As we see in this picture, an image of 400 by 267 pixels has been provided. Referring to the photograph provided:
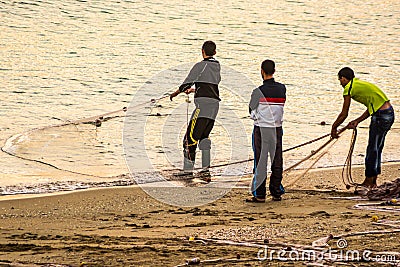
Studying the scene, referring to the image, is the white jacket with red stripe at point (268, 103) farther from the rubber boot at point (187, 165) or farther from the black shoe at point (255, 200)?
the rubber boot at point (187, 165)

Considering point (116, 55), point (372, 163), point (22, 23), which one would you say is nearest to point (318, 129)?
point (372, 163)

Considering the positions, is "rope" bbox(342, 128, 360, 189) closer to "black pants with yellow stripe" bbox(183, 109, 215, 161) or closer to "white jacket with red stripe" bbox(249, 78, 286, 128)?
"white jacket with red stripe" bbox(249, 78, 286, 128)

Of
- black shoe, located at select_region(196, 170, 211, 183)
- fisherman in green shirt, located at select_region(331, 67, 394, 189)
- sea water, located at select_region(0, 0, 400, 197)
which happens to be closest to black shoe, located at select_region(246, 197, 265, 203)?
fisherman in green shirt, located at select_region(331, 67, 394, 189)

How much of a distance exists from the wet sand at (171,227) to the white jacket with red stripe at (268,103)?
87 cm

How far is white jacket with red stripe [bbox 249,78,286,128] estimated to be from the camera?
8195 mm

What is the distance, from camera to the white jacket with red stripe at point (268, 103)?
820 centimetres

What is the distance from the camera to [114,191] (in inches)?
366

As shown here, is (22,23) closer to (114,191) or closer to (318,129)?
(318,129)

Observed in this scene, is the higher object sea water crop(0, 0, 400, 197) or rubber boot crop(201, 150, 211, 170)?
sea water crop(0, 0, 400, 197)

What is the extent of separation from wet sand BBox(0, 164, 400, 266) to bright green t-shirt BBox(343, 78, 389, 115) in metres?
1.02

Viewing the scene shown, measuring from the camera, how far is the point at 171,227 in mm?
7254

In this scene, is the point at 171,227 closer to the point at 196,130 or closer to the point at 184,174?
the point at 196,130

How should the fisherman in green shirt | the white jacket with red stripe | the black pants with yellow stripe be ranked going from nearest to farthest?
the white jacket with red stripe
the fisherman in green shirt
the black pants with yellow stripe

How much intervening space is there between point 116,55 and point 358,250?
762 inches
